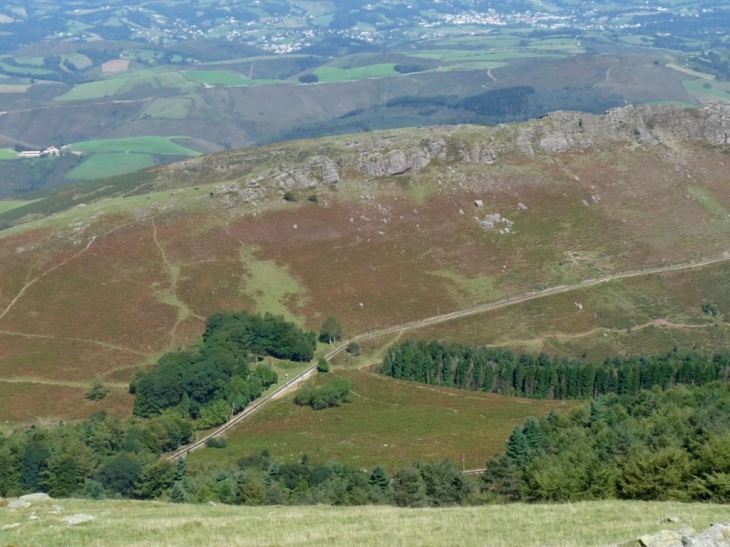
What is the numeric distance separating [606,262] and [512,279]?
18460 mm

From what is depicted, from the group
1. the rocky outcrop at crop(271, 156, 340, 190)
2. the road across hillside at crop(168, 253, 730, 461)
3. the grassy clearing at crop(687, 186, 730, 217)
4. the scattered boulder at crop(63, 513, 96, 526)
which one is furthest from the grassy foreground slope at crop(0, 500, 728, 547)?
the grassy clearing at crop(687, 186, 730, 217)

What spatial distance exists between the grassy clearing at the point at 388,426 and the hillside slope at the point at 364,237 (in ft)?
67.8

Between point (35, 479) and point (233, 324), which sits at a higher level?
point (35, 479)

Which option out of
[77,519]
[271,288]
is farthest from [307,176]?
[77,519]

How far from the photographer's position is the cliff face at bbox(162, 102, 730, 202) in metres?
169

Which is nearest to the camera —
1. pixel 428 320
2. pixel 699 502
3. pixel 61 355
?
pixel 699 502

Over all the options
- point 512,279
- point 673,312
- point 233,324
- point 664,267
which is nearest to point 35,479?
point 233,324

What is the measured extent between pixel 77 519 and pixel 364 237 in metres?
116

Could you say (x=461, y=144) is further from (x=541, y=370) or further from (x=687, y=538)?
(x=687, y=538)

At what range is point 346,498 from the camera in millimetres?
58656

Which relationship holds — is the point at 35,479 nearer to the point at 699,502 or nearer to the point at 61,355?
the point at 61,355

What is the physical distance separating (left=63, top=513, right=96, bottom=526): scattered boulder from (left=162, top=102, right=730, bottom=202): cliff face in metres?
123

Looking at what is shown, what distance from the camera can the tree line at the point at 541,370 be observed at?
10962 cm

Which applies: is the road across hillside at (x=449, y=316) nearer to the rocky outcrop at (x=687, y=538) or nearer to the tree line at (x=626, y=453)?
the tree line at (x=626, y=453)
